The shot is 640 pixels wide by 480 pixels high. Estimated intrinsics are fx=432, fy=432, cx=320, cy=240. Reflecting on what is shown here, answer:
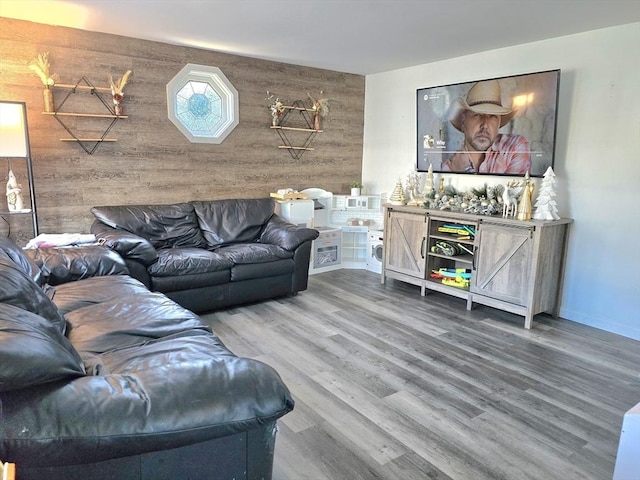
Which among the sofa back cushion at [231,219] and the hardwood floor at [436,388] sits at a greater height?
the sofa back cushion at [231,219]

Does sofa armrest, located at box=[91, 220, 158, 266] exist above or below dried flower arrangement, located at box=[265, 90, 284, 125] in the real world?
below

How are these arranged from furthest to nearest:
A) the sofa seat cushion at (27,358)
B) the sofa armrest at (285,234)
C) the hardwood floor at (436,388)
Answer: the sofa armrest at (285,234) < the hardwood floor at (436,388) < the sofa seat cushion at (27,358)

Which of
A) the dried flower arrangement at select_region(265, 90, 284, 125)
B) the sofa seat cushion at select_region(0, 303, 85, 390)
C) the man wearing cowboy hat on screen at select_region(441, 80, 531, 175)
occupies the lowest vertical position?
the sofa seat cushion at select_region(0, 303, 85, 390)

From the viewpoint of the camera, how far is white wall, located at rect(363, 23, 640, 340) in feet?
11.2

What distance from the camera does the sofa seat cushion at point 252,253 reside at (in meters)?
3.91

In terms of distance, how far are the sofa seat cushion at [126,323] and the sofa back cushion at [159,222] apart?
159cm

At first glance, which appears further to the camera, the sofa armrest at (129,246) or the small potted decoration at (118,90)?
the small potted decoration at (118,90)

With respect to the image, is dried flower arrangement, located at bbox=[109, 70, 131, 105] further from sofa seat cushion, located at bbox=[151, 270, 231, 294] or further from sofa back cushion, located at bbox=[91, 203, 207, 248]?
sofa seat cushion, located at bbox=[151, 270, 231, 294]

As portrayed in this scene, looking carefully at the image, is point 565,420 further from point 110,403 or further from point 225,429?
point 110,403

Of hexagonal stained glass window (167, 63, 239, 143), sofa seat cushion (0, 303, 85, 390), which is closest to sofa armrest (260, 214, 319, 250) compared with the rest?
hexagonal stained glass window (167, 63, 239, 143)

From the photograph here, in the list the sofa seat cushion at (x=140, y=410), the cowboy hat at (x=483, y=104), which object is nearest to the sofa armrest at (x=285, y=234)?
the cowboy hat at (x=483, y=104)

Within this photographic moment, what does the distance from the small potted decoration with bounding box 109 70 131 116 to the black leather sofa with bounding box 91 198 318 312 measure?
93 centimetres

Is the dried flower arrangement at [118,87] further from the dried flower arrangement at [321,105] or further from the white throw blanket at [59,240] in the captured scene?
the dried flower arrangement at [321,105]

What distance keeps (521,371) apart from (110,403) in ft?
8.46
